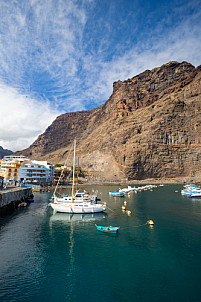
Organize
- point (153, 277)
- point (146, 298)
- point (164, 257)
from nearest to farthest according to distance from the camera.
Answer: point (146, 298), point (153, 277), point (164, 257)

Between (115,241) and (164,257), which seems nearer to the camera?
(164,257)

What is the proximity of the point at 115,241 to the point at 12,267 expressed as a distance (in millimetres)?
15610

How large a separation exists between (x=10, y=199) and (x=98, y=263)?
40354 millimetres

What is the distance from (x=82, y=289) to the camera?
17.4m

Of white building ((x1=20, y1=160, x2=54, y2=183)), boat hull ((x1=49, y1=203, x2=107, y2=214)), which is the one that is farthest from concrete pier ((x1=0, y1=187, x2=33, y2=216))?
white building ((x1=20, y1=160, x2=54, y2=183))

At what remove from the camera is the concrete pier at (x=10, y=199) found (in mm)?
46425

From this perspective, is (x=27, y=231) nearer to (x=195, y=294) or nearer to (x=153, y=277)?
(x=153, y=277)

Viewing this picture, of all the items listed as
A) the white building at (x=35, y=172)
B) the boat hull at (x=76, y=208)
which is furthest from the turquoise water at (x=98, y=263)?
the white building at (x=35, y=172)

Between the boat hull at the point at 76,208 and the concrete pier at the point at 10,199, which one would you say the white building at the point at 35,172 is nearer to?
the concrete pier at the point at 10,199

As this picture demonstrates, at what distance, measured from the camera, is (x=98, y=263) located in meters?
22.3

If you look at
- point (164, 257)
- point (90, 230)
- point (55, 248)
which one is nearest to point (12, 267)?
point (55, 248)

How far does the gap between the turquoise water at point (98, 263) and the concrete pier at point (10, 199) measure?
390 inches

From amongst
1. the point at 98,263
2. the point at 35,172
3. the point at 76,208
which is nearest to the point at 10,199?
the point at 76,208

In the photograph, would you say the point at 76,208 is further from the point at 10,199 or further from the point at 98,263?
the point at 98,263
